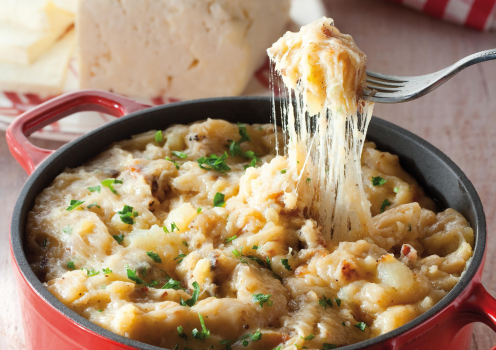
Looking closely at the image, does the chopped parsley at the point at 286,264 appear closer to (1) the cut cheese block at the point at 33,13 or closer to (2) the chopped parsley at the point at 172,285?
(2) the chopped parsley at the point at 172,285

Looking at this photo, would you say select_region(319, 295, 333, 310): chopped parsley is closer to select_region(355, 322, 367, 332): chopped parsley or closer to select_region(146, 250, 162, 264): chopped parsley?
select_region(355, 322, 367, 332): chopped parsley

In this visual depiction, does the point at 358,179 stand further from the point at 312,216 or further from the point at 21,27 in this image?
the point at 21,27

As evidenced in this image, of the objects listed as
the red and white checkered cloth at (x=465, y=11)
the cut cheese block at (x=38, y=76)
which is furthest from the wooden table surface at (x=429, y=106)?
the cut cheese block at (x=38, y=76)

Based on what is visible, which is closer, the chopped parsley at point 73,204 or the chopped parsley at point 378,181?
the chopped parsley at point 73,204

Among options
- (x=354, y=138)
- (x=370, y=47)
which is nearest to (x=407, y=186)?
(x=354, y=138)

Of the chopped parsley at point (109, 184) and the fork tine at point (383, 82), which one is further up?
the fork tine at point (383, 82)

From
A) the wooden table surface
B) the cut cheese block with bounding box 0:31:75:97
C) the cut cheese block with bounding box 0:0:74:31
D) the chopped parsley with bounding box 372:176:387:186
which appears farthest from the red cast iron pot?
the cut cheese block with bounding box 0:0:74:31
